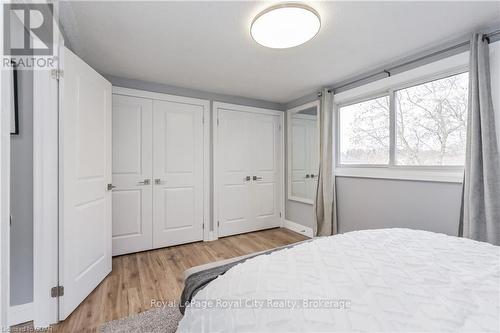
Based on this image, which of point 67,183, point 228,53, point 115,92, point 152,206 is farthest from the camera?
point 152,206

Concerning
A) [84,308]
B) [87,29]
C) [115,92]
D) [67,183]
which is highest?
[87,29]

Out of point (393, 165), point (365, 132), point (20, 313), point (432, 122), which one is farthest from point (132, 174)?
point (432, 122)

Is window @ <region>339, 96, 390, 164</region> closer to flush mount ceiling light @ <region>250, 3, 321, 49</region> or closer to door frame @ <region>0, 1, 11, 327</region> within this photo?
flush mount ceiling light @ <region>250, 3, 321, 49</region>

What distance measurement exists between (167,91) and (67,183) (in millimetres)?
1740

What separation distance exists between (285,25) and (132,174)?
2.36 m

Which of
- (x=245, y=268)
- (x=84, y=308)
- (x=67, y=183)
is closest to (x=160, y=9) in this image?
(x=67, y=183)

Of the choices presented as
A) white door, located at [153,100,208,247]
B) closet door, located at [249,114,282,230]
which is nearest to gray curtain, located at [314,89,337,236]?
closet door, located at [249,114,282,230]

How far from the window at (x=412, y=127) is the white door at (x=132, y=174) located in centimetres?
261

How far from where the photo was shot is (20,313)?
152 centimetres

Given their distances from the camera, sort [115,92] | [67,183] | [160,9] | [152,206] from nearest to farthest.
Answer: [160,9]
[67,183]
[115,92]
[152,206]

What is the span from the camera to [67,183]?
160cm

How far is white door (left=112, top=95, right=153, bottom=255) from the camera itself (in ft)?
8.68

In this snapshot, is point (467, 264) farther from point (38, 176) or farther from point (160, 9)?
point (38, 176)

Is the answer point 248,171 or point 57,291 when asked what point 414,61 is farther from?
point 57,291
